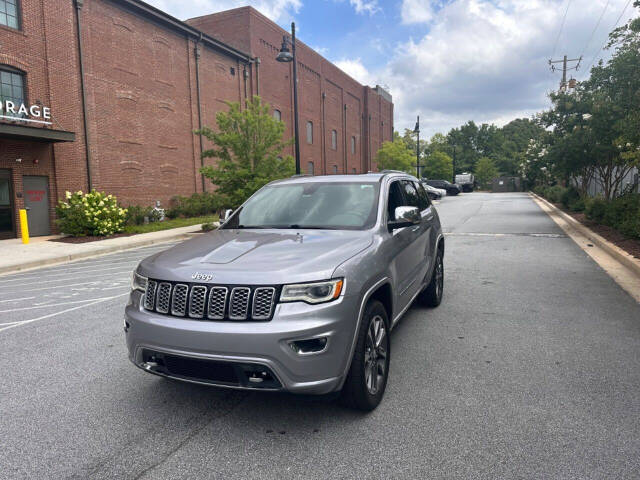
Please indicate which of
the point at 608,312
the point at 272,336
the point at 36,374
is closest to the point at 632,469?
the point at 272,336

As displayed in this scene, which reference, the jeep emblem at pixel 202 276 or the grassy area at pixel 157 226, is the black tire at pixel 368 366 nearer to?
the jeep emblem at pixel 202 276

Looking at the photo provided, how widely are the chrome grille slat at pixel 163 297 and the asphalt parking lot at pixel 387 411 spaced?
0.82 meters

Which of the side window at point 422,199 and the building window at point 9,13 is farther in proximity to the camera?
the building window at point 9,13

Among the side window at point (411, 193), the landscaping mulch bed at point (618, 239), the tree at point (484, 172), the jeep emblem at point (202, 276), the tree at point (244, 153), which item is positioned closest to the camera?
the jeep emblem at point (202, 276)

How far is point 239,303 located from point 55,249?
13034 mm

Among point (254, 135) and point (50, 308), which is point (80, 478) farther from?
point (254, 135)

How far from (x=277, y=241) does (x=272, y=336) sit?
1.04m

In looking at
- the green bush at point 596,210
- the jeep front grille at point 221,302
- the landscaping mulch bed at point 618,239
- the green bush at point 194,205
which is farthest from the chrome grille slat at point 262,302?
the green bush at point 194,205

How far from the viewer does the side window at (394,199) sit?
4.39 meters

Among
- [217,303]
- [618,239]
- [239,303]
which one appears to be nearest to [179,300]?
[217,303]

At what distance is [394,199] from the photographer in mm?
4715

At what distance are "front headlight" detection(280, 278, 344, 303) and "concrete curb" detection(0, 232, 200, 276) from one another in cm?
1039

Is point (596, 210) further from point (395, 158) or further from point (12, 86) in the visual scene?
point (395, 158)

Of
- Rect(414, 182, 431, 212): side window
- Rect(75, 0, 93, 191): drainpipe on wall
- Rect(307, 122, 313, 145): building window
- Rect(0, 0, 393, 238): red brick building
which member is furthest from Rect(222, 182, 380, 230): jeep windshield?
Rect(307, 122, 313, 145): building window
